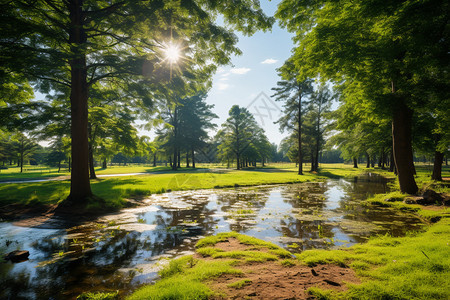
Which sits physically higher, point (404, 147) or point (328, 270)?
point (404, 147)

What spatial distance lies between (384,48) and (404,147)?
21.0 feet

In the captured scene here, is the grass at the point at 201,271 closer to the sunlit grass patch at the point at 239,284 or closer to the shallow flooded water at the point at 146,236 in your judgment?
the sunlit grass patch at the point at 239,284

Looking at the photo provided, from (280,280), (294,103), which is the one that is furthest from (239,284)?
(294,103)

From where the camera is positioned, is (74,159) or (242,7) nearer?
(242,7)

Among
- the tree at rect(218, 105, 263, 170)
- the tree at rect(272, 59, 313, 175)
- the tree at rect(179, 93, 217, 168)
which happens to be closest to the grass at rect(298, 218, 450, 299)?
the tree at rect(272, 59, 313, 175)

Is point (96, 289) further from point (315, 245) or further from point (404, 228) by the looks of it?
point (404, 228)

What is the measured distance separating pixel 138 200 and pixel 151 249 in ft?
24.3

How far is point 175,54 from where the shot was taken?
1021 centimetres

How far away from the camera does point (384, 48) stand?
7711 millimetres

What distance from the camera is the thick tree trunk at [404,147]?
35.8ft

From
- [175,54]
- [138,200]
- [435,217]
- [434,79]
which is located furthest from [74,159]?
[434,79]

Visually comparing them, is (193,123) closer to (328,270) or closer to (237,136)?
(237,136)

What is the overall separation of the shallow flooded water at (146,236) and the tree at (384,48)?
529 cm

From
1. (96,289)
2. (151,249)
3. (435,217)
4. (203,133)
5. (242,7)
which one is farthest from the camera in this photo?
(203,133)
